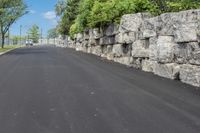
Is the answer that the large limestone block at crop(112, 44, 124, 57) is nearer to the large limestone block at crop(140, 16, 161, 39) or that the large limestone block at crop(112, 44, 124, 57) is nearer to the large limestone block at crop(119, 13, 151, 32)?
the large limestone block at crop(119, 13, 151, 32)

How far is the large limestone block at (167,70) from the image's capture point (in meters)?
11.5

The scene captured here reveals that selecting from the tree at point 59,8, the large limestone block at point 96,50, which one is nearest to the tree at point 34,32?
the tree at point 59,8

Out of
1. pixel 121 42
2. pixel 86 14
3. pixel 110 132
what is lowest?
pixel 110 132

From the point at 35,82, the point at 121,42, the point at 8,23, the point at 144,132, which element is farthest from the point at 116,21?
the point at 8,23

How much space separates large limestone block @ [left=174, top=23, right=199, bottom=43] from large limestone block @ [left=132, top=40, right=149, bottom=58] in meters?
2.74

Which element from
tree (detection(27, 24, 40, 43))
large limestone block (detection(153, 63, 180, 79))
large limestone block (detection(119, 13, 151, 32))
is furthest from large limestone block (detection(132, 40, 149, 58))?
tree (detection(27, 24, 40, 43))

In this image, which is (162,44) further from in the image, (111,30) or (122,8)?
(111,30)

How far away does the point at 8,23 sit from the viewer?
55281 mm

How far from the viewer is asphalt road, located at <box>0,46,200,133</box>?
6.49 meters

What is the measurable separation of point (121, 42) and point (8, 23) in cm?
4041

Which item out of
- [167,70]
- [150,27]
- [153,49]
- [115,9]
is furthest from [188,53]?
[115,9]

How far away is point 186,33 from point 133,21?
5190 millimetres

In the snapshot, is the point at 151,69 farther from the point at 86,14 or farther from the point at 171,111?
the point at 86,14

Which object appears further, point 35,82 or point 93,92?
point 35,82
